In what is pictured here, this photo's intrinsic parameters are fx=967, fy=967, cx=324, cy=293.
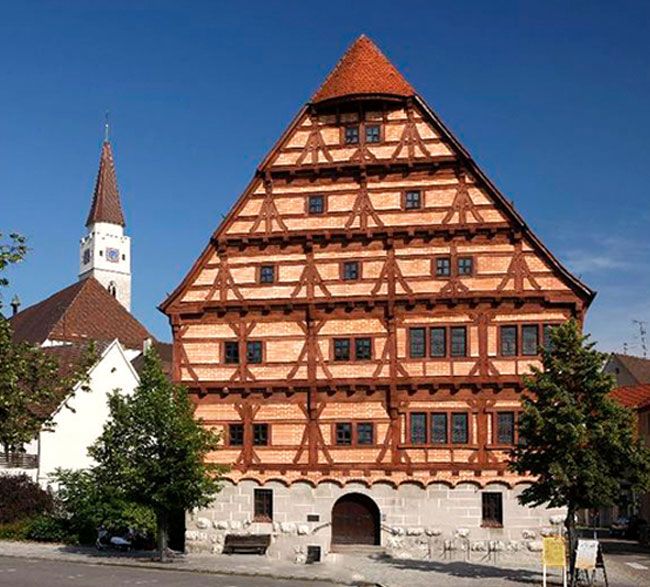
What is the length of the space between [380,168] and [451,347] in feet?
24.8

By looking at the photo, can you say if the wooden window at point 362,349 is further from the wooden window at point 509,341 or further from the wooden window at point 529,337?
the wooden window at point 529,337

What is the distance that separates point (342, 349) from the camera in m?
37.1

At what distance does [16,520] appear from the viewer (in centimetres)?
4353

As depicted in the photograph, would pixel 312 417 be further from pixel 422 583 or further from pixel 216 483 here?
pixel 422 583

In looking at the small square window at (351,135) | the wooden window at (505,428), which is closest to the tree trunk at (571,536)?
the wooden window at (505,428)

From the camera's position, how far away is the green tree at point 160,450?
33688 mm

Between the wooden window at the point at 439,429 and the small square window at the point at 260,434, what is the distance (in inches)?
251

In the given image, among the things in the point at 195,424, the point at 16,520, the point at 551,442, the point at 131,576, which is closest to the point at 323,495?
the point at 195,424

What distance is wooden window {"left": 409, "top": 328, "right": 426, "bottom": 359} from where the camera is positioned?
36375mm

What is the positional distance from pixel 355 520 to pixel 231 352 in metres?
8.07

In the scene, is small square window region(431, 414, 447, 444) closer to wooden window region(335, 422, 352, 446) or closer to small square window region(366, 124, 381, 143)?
wooden window region(335, 422, 352, 446)

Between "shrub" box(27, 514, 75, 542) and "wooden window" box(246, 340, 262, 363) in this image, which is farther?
"shrub" box(27, 514, 75, 542)

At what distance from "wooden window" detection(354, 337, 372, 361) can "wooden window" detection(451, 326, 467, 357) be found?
3146 mm

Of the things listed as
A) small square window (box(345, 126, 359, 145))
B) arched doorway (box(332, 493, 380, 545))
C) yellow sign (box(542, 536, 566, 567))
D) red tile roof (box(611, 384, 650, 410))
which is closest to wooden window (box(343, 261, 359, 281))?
small square window (box(345, 126, 359, 145))
